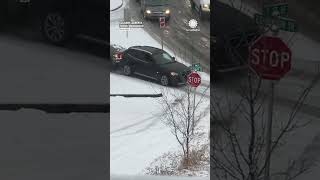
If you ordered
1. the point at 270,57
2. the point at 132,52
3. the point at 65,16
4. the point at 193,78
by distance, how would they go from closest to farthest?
the point at 270,57
the point at 193,78
the point at 132,52
the point at 65,16

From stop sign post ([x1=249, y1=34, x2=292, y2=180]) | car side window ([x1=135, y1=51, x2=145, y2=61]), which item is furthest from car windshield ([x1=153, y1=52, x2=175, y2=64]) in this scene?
stop sign post ([x1=249, y1=34, x2=292, y2=180])

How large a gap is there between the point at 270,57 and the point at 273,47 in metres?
0.12

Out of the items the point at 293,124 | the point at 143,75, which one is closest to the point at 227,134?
the point at 293,124

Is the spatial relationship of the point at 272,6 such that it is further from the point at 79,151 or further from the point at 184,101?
the point at 79,151

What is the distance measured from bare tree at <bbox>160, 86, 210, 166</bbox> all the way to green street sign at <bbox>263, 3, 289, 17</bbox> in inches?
45.2

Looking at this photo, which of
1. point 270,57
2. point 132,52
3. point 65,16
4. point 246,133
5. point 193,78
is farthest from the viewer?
point 65,16

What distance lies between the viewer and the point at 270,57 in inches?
229

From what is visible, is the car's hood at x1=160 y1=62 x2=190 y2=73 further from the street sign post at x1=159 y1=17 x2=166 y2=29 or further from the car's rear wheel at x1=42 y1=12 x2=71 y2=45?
the car's rear wheel at x1=42 y1=12 x2=71 y2=45

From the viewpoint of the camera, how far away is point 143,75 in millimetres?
6375

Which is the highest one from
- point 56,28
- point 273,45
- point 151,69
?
point 56,28

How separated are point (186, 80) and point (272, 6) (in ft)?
3.95

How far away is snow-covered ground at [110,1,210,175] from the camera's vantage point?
6297 mm

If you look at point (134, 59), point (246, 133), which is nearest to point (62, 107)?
point (134, 59)

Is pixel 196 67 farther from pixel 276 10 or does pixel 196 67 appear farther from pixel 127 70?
pixel 276 10
